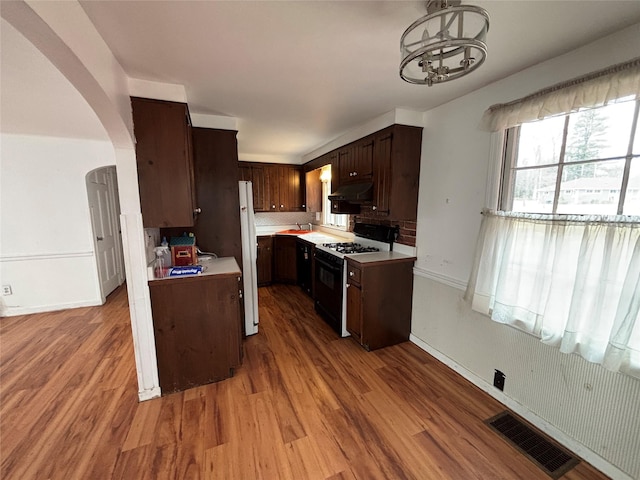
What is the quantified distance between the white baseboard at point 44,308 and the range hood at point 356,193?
3.99 meters

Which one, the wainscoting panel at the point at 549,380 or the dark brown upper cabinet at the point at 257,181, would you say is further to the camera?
the dark brown upper cabinet at the point at 257,181

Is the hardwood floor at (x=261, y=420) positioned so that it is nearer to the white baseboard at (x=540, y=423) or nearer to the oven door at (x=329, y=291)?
the white baseboard at (x=540, y=423)

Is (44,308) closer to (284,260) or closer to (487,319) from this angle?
(284,260)

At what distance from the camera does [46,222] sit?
3.55 m

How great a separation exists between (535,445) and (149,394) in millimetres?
2794

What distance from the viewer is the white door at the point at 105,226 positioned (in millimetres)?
3928

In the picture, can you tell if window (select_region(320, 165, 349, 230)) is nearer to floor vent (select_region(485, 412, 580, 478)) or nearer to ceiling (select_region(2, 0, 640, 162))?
ceiling (select_region(2, 0, 640, 162))

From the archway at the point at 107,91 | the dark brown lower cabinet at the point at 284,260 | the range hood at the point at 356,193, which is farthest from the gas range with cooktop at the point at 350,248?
the archway at the point at 107,91

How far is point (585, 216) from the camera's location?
1.45 m

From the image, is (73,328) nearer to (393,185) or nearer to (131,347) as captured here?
(131,347)

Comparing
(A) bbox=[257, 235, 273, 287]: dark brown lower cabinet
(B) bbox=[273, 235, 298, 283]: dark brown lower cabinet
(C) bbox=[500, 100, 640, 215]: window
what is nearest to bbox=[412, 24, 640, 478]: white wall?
(C) bbox=[500, 100, 640, 215]: window

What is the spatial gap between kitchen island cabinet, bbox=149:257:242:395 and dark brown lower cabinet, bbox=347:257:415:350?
1204 mm

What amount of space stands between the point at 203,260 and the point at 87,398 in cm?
138

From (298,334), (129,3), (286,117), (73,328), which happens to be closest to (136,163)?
(129,3)
